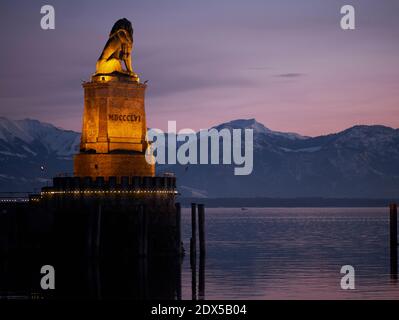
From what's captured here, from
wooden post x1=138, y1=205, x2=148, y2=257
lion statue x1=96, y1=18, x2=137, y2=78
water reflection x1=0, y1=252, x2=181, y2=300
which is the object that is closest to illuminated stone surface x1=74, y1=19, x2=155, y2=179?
lion statue x1=96, y1=18, x2=137, y2=78

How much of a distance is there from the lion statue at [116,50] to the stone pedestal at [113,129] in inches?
29.7

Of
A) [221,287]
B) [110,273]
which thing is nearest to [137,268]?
[110,273]

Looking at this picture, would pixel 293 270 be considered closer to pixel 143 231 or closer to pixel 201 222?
pixel 201 222

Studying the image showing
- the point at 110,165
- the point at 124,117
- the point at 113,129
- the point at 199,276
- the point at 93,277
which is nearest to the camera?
the point at 93,277

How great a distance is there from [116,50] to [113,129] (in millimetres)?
6446

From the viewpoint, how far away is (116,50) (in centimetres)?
9256

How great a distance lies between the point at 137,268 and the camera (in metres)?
83.9

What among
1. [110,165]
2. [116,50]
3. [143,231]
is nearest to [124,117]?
[110,165]

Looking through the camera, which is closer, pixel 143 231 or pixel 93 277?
pixel 93 277

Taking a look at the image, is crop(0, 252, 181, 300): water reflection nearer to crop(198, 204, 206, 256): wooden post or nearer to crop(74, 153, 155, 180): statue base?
crop(198, 204, 206, 256): wooden post

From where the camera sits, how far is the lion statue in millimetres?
92375

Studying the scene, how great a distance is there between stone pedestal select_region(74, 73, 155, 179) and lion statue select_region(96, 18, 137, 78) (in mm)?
756
